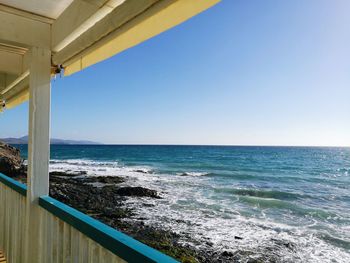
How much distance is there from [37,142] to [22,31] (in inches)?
27.0

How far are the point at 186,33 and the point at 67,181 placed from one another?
1109cm

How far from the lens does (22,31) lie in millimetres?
1628

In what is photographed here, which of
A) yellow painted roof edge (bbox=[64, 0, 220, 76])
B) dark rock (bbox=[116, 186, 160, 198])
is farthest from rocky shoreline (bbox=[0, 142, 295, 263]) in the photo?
yellow painted roof edge (bbox=[64, 0, 220, 76])

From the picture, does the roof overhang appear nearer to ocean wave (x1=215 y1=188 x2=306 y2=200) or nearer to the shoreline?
the shoreline

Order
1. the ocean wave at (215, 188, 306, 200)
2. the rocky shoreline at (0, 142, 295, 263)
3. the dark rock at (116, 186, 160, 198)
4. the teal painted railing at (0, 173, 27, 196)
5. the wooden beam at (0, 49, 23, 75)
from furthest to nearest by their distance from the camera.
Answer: the ocean wave at (215, 188, 306, 200) < the dark rock at (116, 186, 160, 198) < the rocky shoreline at (0, 142, 295, 263) < the wooden beam at (0, 49, 23, 75) < the teal painted railing at (0, 173, 27, 196)

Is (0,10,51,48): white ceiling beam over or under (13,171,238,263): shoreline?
over

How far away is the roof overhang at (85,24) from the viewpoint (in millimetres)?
1006

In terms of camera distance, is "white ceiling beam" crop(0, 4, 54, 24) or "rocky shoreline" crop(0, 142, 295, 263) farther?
"rocky shoreline" crop(0, 142, 295, 263)

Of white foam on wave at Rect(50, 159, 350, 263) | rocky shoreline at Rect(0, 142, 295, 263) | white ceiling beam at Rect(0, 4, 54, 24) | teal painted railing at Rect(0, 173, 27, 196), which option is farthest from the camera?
white foam on wave at Rect(50, 159, 350, 263)

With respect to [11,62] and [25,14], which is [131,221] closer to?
[11,62]

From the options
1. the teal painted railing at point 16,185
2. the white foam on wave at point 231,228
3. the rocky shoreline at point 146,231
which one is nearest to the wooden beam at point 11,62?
the teal painted railing at point 16,185

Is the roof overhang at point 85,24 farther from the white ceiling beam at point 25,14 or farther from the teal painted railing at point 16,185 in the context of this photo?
the teal painted railing at point 16,185

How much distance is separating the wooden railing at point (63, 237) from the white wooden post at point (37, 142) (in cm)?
6

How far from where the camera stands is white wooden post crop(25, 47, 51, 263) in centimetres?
160
